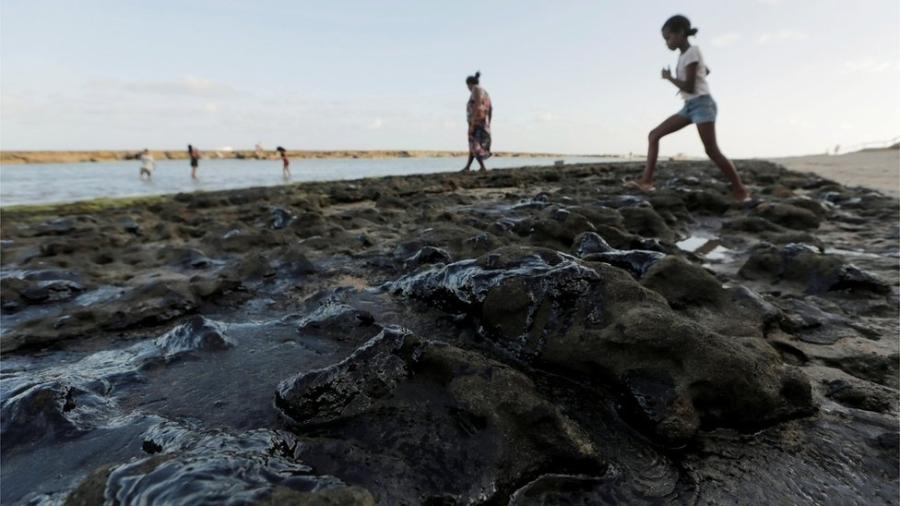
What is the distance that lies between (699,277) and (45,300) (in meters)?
3.89

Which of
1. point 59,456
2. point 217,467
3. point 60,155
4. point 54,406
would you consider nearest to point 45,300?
point 54,406

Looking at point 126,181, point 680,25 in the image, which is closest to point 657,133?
point 680,25

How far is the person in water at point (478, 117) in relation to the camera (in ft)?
39.0

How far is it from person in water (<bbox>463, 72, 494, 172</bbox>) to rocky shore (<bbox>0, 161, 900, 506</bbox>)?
9.50 metres

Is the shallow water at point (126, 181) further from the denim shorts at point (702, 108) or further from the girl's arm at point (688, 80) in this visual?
the denim shorts at point (702, 108)

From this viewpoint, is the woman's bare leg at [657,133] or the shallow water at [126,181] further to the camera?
the shallow water at [126,181]

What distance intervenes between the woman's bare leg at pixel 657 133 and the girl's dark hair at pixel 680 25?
39.2 inches

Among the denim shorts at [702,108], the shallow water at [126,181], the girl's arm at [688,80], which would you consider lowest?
the shallow water at [126,181]

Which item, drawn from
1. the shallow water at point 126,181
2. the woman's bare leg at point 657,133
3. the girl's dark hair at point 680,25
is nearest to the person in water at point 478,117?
the woman's bare leg at point 657,133

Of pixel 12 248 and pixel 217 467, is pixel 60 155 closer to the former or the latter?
pixel 12 248

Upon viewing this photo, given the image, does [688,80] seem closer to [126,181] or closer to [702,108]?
[702,108]

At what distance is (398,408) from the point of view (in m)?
1.45

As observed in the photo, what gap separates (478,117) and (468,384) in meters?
11.4

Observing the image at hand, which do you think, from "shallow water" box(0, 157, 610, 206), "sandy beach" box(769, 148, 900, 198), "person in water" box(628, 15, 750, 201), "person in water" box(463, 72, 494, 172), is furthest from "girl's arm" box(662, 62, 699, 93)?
"shallow water" box(0, 157, 610, 206)
